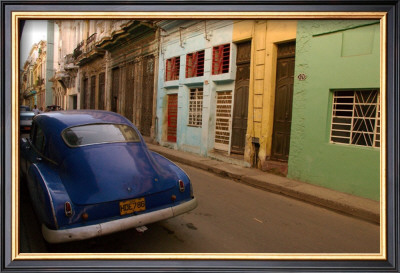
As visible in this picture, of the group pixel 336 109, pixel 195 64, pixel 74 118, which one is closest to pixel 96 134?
pixel 74 118

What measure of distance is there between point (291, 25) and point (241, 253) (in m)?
2.27

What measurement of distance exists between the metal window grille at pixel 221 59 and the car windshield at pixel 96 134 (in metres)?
1.19

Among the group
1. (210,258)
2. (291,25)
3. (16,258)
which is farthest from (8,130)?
(291,25)

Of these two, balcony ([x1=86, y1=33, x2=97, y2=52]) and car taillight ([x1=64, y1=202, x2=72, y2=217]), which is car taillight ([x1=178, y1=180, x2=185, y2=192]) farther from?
balcony ([x1=86, y1=33, x2=97, y2=52])

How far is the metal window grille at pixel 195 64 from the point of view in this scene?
291cm

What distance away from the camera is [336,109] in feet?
10.9

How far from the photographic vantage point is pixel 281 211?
9.70 feet

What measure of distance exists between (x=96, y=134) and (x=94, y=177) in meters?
0.50

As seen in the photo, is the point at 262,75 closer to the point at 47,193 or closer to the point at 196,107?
the point at 196,107

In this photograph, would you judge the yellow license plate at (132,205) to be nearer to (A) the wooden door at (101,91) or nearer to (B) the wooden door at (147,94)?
(B) the wooden door at (147,94)

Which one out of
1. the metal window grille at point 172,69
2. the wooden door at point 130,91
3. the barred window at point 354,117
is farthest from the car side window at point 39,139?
the barred window at point 354,117

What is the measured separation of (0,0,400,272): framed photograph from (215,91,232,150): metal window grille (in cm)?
2

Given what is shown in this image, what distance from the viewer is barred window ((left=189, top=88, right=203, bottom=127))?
292 centimetres

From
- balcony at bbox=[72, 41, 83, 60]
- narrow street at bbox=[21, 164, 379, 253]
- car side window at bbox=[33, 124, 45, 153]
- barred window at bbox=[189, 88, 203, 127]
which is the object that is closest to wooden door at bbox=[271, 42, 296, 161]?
narrow street at bbox=[21, 164, 379, 253]
